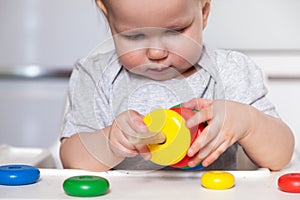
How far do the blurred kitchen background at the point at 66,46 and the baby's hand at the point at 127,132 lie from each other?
43 centimetres

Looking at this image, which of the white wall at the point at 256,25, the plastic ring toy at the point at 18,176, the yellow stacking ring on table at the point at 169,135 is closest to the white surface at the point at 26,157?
the plastic ring toy at the point at 18,176

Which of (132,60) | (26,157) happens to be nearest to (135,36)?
(132,60)

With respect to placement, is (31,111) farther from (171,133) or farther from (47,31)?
(171,133)

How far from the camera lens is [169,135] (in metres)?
0.58

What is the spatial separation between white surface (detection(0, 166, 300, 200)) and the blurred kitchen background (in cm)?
39

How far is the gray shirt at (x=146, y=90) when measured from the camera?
69cm

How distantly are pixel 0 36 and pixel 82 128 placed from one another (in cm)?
44

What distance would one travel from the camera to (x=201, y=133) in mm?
612

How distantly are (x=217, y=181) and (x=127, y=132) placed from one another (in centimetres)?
10

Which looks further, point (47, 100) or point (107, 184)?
point (47, 100)

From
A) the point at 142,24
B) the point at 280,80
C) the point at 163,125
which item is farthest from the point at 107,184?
the point at 280,80

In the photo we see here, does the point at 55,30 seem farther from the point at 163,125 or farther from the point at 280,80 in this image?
the point at 163,125

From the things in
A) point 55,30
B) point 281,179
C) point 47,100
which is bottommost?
point 281,179

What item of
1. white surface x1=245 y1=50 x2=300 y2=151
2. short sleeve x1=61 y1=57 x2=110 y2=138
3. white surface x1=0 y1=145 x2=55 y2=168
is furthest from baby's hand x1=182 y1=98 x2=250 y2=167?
white surface x1=245 y1=50 x2=300 y2=151
